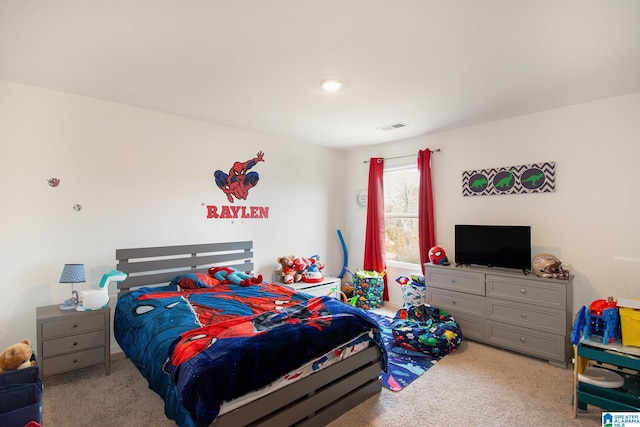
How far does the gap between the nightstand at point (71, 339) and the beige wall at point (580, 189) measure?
13.5 ft

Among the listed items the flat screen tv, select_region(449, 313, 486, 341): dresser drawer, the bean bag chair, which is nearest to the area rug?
the bean bag chair

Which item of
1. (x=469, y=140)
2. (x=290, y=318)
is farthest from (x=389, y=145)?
(x=290, y=318)

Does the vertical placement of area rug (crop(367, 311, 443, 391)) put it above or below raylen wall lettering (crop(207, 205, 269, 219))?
below

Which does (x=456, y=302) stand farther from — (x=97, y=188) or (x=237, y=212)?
(x=97, y=188)

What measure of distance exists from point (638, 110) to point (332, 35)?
3.03 metres

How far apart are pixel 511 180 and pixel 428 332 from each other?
6.59 ft

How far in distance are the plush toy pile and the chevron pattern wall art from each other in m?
2.28

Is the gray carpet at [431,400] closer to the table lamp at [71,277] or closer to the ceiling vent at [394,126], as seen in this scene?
the table lamp at [71,277]

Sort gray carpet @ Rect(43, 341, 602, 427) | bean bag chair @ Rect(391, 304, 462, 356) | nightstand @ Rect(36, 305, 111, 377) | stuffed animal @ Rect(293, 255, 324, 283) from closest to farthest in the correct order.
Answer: gray carpet @ Rect(43, 341, 602, 427)
nightstand @ Rect(36, 305, 111, 377)
bean bag chair @ Rect(391, 304, 462, 356)
stuffed animal @ Rect(293, 255, 324, 283)

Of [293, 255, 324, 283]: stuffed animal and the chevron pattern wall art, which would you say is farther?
[293, 255, 324, 283]: stuffed animal

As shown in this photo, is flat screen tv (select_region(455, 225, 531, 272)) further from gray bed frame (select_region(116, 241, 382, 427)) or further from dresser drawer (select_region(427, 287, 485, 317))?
gray bed frame (select_region(116, 241, 382, 427))

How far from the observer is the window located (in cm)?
486

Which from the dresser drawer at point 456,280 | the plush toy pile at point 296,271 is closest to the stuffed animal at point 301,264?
the plush toy pile at point 296,271

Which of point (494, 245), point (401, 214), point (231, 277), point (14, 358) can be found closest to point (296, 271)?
point (231, 277)
